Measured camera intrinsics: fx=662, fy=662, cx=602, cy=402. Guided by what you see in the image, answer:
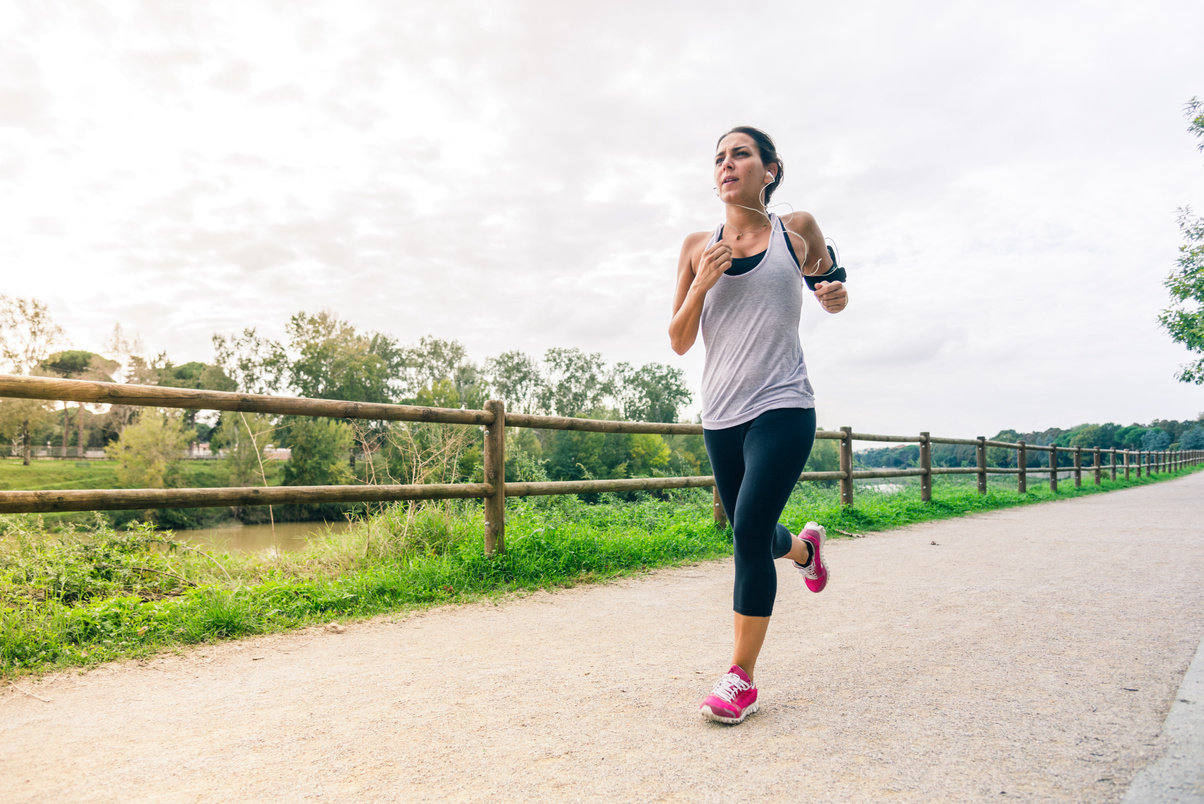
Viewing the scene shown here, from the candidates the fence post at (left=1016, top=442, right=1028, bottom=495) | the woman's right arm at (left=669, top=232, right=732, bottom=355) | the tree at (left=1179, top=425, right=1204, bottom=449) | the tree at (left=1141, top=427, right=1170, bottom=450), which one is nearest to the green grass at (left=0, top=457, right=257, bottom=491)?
the woman's right arm at (left=669, top=232, right=732, bottom=355)

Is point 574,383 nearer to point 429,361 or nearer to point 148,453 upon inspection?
point 429,361

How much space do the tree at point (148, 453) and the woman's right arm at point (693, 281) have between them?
27.1 metres

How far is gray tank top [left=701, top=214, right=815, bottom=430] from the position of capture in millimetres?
2129

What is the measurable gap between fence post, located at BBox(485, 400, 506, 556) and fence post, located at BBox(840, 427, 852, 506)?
5020 mm

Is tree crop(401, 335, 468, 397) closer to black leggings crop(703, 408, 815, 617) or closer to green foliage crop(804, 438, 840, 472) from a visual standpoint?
green foliage crop(804, 438, 840, 472)

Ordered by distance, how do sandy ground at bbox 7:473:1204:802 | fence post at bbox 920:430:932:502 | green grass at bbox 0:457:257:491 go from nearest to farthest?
1. sandy ground at bbox 7:473:1204:802
2. green grass at bbox 0:457:257:491
3. fence post at bbox 920:430:932:502

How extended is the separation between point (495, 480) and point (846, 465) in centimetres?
516

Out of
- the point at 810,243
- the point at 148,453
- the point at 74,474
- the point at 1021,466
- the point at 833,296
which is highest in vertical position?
the point at 810,243

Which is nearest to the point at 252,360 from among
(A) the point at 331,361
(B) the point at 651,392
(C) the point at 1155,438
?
(A) the point at 331,361

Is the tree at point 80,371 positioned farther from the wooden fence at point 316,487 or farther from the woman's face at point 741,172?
the woman's face at point 741,172

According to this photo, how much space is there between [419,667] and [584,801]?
127 centimetres

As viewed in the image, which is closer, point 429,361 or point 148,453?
point 148,453

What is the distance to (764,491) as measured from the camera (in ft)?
6.74

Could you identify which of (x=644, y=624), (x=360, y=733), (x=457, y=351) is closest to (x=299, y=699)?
(x=360, y=733)
